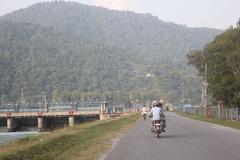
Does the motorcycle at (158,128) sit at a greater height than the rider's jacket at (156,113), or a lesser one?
lesser

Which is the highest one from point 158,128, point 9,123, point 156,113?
point 156,113

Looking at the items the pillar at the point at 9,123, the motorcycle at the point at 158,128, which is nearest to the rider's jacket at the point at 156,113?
the motorcycle at the point at 158,128

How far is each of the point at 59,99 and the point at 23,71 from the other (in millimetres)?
23296

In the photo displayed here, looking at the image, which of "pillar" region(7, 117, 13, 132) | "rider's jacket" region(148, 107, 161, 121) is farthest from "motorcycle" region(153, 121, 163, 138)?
"pillar" region(7, 117, 13, 132)

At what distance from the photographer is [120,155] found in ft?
55.0

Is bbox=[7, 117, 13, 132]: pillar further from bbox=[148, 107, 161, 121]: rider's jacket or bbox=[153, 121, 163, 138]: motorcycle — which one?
bbox=[153, 121, 163, 138]: motorcycle

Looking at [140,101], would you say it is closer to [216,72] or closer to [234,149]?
[216,72]

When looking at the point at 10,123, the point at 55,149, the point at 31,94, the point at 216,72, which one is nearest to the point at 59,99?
the point at 31,94

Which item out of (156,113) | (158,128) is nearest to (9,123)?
(156,113)

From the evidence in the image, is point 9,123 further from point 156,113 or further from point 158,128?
point 158,128

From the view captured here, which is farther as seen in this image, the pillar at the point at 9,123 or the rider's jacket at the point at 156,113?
the pillar at the point at 9,123

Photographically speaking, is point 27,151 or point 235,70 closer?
point 27,151

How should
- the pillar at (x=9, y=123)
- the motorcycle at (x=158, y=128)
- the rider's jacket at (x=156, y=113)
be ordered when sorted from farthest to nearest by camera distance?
the pillar at (x=9, y=123), the rider's jacket at (x=156, y=113), the motorcycle at (x=158, y=128)

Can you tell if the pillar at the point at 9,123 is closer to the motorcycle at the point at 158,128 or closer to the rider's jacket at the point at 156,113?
the rider's jacket at the point at 156,113
